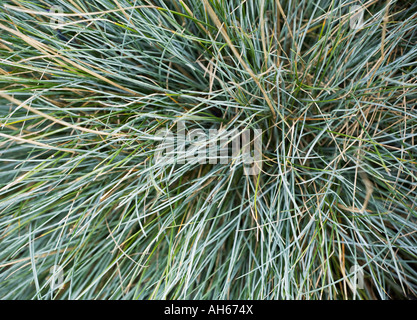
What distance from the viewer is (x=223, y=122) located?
801 mm

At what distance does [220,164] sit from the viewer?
795 millimetres

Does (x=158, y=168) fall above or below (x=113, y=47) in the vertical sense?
below

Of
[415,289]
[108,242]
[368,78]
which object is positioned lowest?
[415,289]

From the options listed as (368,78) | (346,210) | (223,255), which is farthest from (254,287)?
(368,78)

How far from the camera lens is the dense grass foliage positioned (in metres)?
0.72

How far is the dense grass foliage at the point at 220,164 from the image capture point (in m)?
0.72

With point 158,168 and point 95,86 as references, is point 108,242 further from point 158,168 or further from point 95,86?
point 95,86
